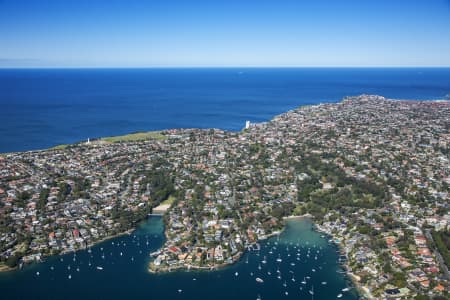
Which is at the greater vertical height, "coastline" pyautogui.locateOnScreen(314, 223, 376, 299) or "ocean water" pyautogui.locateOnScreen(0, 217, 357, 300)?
"coastline" pyautogui.locateOnScreen(314, 223, 376, 299)

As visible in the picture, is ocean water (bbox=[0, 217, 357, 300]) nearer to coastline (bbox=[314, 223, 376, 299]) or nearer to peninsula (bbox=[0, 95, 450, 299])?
coastline (bbox=[314, 223, 376, 299])

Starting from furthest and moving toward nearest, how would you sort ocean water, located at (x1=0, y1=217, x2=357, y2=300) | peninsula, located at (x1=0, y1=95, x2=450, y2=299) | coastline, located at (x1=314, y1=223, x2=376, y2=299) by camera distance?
1. peninsula, located at (x1=0, y1=95, x2=450, y2=299)
2. ocean water, located at (x1=0, y1=217, x2=357, y2=300)
3. coastline, located at (x1=314, y1=223, x2=376, y2=299)

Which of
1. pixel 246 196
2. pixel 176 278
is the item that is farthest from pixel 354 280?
pixel 246 196

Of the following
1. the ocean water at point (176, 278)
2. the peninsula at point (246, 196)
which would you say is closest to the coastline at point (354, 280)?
the peninsula at point (246, 196)

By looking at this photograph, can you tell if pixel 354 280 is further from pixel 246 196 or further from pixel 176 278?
pixel 246 196

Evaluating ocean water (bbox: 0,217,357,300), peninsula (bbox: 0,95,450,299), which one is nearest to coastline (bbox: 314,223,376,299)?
peninsula (bbox: 0,95,450,299)

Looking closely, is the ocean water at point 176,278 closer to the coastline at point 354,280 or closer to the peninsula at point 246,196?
the coastline at point 354,280
